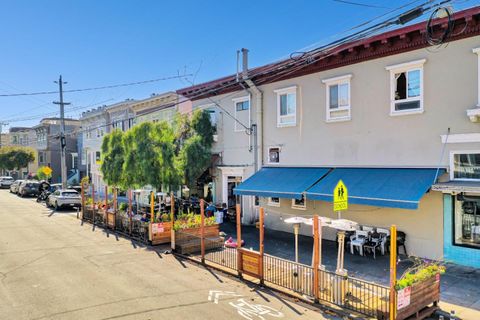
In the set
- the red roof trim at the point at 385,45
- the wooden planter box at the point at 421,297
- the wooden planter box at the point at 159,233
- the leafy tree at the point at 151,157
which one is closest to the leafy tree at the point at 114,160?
the leafy tree at the point at 151,157

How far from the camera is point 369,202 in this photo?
11.5 metres

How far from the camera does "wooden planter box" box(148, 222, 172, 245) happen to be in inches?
575

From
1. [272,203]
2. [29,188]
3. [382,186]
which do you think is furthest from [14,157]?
[382,186]

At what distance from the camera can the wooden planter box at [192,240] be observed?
1315 centimetres

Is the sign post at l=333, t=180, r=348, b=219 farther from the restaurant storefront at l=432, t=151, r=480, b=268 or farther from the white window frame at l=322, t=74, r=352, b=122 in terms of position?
the white window frame at l=322, t=74, r=352, b=122

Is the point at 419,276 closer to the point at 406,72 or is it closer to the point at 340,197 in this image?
the point at 340,197

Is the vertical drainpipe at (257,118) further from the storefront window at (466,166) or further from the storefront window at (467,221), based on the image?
the storefront window at (467,221)

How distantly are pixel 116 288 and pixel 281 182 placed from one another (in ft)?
26.5

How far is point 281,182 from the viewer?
1524 centimetres

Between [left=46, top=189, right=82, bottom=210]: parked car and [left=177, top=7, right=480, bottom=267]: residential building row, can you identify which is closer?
[left=177, top=7, right=480, bottom=267]: residential building row

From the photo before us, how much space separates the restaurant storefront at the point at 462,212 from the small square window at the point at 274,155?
7.53 metres

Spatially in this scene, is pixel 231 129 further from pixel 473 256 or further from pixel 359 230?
pixel 473 256

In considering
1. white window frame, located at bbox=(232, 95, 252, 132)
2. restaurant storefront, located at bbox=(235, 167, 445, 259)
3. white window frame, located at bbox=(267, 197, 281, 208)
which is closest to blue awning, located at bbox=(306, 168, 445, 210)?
restaurant storefront, located at bbox=(235, 167, 445, 259)

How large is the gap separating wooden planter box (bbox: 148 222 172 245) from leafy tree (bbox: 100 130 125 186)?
6.09 m
